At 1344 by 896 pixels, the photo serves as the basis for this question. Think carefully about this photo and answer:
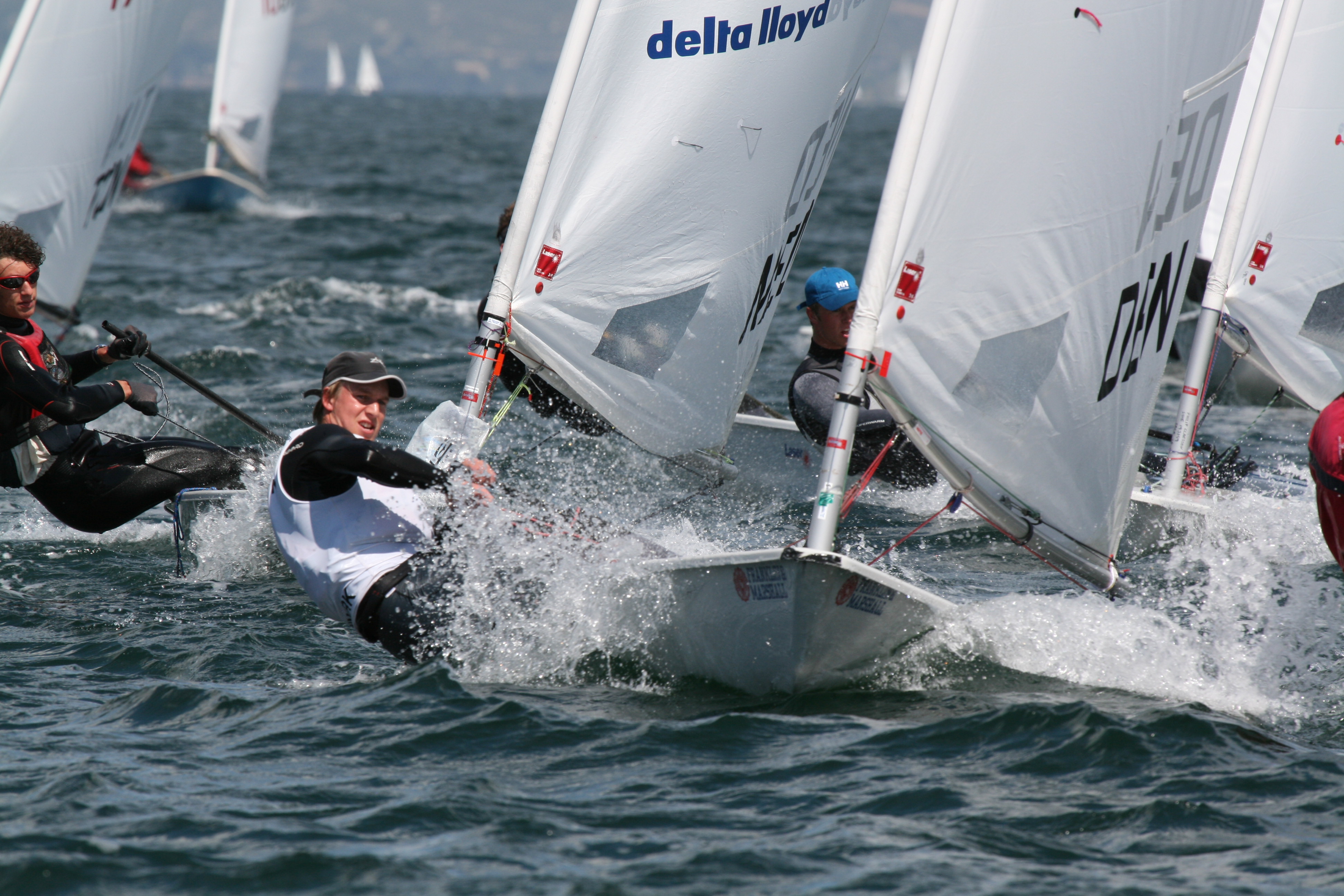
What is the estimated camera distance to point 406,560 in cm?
432

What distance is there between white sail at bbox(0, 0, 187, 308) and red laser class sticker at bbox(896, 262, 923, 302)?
21.6 ft

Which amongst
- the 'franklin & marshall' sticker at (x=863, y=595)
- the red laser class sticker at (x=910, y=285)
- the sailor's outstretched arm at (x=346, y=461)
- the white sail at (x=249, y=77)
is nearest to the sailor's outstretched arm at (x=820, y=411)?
the red laser class sticker at (x=910, y=285)

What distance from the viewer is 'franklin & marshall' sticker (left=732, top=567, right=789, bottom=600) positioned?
12.9 feet

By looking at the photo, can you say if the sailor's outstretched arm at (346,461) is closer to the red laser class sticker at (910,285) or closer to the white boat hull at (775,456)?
the red laser class sticker at (910,285)

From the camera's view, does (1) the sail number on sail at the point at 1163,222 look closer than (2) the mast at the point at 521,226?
Yes

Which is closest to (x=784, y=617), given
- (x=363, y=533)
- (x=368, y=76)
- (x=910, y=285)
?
(x=910, y=285)

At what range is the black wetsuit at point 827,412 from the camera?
6527 millimetres

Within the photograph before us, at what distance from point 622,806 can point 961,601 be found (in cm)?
231

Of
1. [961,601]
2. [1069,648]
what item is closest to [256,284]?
[961,601]

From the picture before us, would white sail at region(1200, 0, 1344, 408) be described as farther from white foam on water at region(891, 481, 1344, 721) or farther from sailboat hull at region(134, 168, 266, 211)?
sailboat hull at region(134, 168, 266, 211)

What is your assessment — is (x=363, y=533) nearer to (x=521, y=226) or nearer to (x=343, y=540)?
(x=343, y=540)

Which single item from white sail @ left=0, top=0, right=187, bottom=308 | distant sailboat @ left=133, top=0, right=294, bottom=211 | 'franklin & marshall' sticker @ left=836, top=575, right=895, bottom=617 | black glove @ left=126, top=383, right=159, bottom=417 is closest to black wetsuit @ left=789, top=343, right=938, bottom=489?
'franklin & marshall' sticker @ left=836, top=575, right=895, bottom=617

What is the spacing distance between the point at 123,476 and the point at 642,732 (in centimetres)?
298

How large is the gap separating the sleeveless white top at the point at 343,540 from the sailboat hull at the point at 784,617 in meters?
0.80
